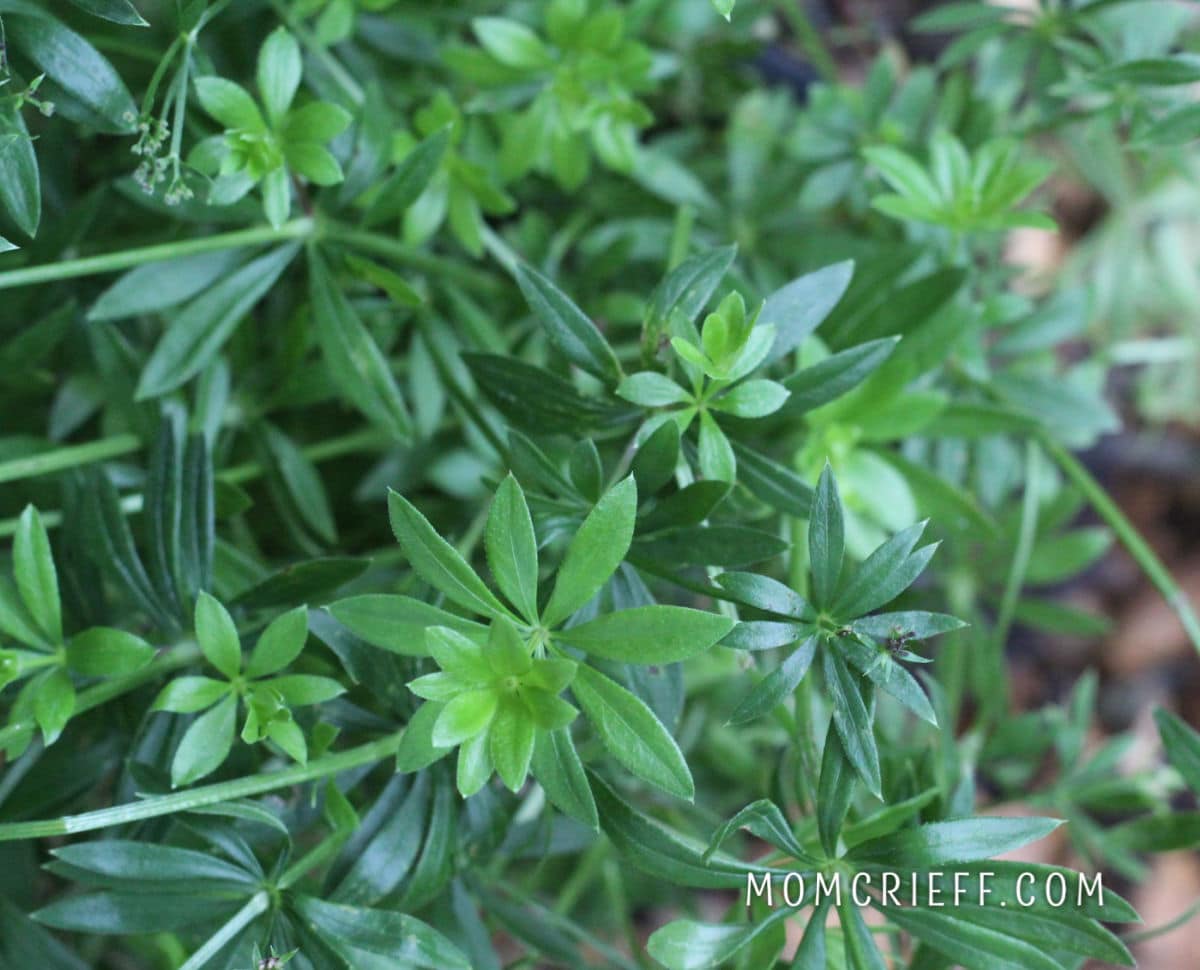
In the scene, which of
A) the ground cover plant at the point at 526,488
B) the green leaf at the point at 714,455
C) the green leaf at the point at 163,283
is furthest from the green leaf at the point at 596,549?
the green leaf at the point at 163,283

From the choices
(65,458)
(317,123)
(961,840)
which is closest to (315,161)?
(317,123)

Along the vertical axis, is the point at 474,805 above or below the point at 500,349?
below

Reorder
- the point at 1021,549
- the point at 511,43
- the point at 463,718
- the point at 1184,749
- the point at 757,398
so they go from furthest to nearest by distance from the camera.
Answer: the point at 1021,549, the point at 511,43, the point at 1184,749, the point at 757,398, the point at 463,718

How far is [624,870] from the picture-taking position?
1.27 metres

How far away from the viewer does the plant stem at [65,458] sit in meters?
0.88

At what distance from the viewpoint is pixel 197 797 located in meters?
0.73

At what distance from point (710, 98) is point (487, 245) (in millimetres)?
494

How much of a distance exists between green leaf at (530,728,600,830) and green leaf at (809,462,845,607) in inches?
7.8

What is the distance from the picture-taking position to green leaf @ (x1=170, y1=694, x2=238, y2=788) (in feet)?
2.41

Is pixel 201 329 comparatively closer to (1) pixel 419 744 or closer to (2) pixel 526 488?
(2) pixel 526 488

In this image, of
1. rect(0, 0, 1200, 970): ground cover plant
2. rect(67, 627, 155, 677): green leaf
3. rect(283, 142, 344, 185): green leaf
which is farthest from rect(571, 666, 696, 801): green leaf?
rect(283, 142, 344, 185): green leaf

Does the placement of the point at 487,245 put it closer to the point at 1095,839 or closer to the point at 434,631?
the point at 434,631

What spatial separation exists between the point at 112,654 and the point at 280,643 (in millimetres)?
133

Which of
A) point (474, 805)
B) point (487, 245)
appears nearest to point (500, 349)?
point (487, 245)
